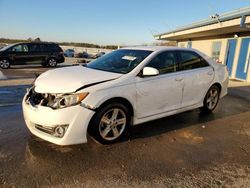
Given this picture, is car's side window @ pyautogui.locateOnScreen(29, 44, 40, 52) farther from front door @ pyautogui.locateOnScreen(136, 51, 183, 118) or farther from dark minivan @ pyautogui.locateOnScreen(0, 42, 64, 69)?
front door @ pyautogui.locateOnScreen(136, 51, 183, 118)

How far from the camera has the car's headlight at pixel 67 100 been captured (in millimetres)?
3523

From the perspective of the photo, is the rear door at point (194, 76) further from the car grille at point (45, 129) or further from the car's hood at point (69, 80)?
the car grille at point (45, 129)

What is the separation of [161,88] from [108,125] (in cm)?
124

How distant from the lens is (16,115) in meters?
5.37

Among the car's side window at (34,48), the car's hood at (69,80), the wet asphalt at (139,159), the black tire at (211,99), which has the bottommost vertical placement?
the wet asphalt at (139,159)

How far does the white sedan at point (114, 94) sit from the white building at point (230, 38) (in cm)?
770

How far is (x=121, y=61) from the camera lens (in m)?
4.79

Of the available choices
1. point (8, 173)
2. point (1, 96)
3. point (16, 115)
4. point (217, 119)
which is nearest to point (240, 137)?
point (217, 119)

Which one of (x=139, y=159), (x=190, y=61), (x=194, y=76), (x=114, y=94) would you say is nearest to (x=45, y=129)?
(x=114, y=94)

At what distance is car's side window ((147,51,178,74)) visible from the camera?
4.67 m

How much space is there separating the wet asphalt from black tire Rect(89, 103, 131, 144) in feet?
0.44

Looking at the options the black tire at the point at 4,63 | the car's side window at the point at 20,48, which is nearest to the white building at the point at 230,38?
the car's side window at the point at 20,48

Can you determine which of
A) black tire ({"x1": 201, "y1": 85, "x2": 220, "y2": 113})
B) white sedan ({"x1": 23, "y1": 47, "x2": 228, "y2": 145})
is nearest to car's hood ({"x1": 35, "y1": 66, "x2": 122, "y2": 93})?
white sedan ({"x1": 23, "y1": 47, "x2": 228, "y2": 145})

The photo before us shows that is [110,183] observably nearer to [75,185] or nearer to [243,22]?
[75,185]
